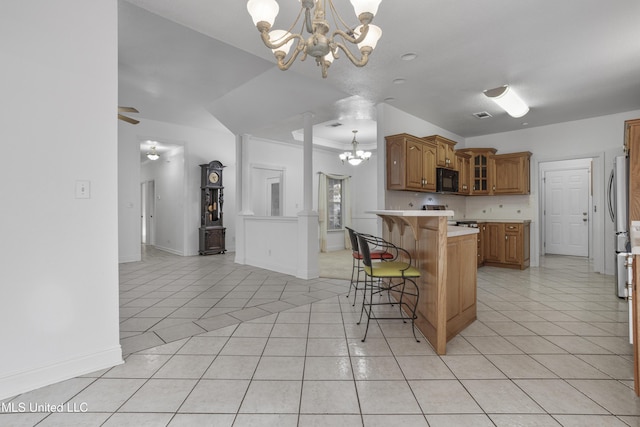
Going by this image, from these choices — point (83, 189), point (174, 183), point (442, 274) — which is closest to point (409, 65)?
point (442, 274)

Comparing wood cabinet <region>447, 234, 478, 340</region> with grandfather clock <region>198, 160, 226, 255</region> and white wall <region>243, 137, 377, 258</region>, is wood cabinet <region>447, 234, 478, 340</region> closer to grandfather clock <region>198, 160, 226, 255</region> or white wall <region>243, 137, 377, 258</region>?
white wall <region>243, 137, 377, 258</region>

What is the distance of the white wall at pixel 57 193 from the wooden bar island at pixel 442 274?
87.7 inches

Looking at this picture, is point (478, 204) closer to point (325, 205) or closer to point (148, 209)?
point (325, 205)

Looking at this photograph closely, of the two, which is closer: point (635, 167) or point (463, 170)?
point (635, 167)

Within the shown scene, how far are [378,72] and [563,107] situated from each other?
3.30 metres

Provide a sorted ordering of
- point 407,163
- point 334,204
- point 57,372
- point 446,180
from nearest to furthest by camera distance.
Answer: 1. point 57,372
2. point 407,163
3. point 446,180
4. point 334,204

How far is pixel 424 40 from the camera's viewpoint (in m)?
2.94

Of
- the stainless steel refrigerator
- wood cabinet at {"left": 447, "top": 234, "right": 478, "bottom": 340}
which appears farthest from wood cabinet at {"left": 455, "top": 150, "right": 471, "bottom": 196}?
wood cabinet at {"left": 447, "top": 234, "right": 478, "bottom": 340}

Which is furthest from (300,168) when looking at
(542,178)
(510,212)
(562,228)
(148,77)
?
(562,228)

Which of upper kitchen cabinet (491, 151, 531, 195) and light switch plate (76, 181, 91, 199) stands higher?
upper kitchen cabinet (491, 151, 531, 195)

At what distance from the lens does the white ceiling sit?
2.54 metres

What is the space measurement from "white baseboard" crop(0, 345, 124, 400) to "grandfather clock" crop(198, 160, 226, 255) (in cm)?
517

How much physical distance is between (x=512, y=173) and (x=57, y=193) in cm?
671

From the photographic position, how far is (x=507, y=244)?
224 inches
